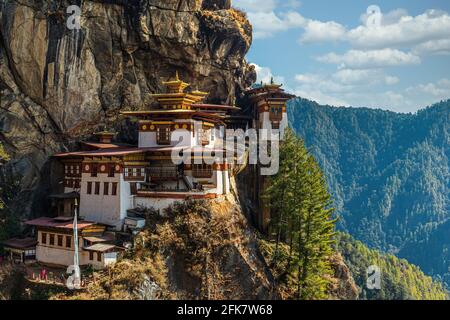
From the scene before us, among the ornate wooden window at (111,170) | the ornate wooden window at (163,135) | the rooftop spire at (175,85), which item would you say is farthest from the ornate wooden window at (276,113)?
the ornate wooden window at (111,170)

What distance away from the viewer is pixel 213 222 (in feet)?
157

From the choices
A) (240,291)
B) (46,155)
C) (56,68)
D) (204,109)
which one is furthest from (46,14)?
(240,291)

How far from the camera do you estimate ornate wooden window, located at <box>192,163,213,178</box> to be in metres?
51.2

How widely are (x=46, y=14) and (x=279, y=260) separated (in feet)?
107

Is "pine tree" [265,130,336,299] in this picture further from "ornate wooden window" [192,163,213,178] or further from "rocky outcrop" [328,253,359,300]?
"ornate wooden window" [192,163,213,178]

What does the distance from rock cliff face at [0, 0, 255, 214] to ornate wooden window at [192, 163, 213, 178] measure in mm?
Answer: 13721

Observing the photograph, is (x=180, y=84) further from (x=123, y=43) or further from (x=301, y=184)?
(x=301, y=184)

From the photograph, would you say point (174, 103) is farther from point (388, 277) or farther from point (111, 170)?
point (388, 277)

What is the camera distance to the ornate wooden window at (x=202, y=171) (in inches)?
2015

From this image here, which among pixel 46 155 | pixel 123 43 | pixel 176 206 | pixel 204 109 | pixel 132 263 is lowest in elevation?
pixel 132 263

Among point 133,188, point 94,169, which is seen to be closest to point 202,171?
point 133,188

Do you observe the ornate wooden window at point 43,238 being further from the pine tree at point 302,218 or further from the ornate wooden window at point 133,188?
the pine tree at point 302,218

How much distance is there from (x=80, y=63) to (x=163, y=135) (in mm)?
11108

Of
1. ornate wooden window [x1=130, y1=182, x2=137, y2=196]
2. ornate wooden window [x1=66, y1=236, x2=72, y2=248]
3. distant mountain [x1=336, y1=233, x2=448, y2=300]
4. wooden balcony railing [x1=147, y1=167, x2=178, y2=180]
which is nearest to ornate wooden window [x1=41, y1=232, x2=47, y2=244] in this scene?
ornate wooden window [x1=66, y1=236, x2=72, y2=248]
